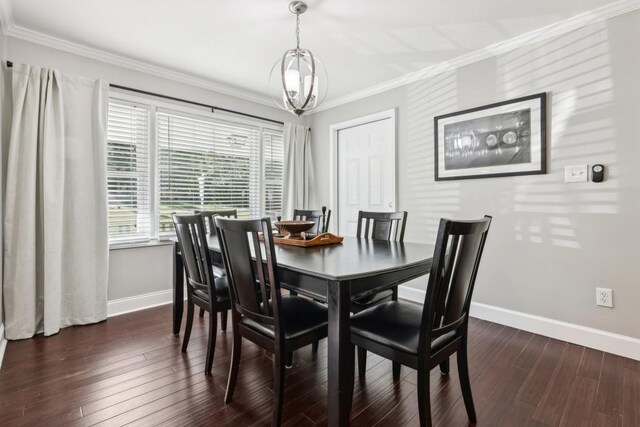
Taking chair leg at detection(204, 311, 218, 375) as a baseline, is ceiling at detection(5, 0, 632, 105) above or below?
above

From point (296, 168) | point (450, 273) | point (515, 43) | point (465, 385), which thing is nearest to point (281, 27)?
point (515, 43)

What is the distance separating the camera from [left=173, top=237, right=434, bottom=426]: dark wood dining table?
50.1 inches

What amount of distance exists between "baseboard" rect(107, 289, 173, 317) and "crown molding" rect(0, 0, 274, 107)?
222 cm

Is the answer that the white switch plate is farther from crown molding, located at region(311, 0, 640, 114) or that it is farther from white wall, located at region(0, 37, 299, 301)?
white wall, located at region(0, 37, 299, 301)

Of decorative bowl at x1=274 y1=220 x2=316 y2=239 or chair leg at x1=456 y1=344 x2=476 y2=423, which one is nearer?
chair leg at x1=456 y1=344 x2=476 y2=423

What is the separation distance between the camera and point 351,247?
6.61ft

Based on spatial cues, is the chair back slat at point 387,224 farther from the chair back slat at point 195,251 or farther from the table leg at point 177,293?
the table leg at point 177,293

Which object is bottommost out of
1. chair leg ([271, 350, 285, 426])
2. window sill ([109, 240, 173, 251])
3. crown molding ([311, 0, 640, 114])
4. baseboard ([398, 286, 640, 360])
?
baseboard ([398, 286, 640, 360])

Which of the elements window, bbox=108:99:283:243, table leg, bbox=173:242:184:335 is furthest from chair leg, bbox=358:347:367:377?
window, bbox=108:99:283:243

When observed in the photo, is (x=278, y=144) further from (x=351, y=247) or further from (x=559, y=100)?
(x=559, y=100)

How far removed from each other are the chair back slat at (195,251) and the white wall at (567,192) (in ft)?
7.70

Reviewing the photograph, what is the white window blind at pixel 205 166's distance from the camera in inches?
133

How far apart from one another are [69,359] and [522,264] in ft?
11.5

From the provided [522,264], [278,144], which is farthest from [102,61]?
[522,264]
